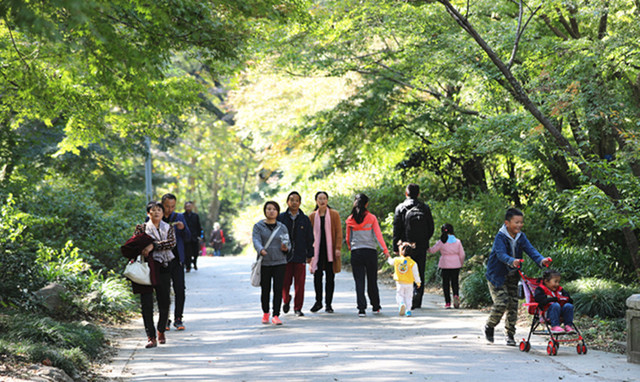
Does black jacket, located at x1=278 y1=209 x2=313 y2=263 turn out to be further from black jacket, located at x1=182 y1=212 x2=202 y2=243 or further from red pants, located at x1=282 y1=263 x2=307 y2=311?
black jacket, located at x1=182 y1=212 x2=202 y2=243

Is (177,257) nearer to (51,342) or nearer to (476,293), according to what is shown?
(51,342)

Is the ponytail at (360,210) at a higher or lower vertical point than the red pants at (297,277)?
higher

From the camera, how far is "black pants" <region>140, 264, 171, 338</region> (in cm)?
893

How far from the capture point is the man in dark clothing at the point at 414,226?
11867 mm

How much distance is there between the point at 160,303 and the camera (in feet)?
30.4

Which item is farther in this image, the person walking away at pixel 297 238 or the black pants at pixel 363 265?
the black pants at pixel 363 265

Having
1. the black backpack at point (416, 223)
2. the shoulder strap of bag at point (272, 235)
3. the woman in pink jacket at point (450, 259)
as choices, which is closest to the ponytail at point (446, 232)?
the woman in pink jacket at point (450, 259)

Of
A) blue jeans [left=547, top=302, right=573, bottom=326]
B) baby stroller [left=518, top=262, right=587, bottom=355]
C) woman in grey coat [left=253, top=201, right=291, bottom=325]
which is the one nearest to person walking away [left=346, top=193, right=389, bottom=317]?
woman in grey coat [left=253, top=201, right=291, bottom=325]

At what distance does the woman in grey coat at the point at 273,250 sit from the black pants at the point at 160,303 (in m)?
1.59

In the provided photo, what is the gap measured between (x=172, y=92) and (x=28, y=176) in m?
7.06

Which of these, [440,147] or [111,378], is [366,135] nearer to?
[440,147]

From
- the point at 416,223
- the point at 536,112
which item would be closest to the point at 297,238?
the point at 416,223

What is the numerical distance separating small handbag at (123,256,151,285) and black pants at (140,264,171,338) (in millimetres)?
263

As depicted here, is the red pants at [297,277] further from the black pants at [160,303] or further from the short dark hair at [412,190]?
the black pants at [160,303]
